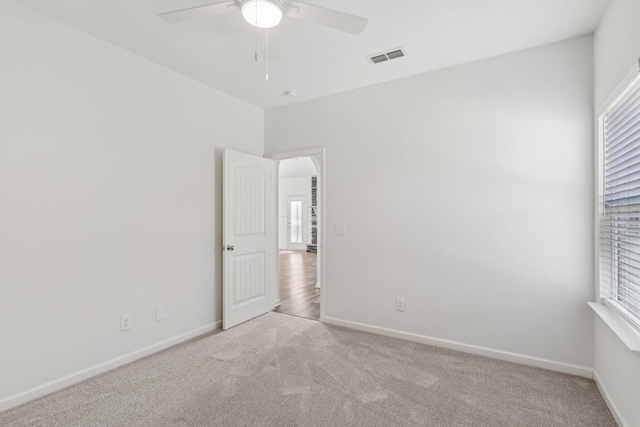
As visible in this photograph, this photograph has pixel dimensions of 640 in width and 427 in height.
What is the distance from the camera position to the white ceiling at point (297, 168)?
9.41m

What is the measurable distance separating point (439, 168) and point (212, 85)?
8.21 ft

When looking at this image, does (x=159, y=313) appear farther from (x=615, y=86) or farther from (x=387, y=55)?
(x=615, y=86)

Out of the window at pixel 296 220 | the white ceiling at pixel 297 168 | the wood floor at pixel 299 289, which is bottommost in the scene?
the wood floor at pixel 299 289

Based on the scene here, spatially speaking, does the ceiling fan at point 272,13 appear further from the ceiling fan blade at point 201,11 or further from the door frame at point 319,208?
the door frame at point 319,208

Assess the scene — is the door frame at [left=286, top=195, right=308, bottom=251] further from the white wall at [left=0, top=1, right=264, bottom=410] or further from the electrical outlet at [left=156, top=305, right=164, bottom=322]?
the electrical outlet at [left=156, top=305, right=164, bottom=322]

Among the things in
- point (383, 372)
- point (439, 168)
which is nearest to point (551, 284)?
point (439, 168)

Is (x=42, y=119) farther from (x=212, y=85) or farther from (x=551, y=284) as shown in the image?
(x=551, y=284)

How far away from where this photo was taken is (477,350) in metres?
2.75

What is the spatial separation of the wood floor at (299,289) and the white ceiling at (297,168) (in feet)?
9.64

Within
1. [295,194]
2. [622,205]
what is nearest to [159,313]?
[622,205]

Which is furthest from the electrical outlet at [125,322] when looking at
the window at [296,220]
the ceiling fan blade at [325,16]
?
the window at [296,220]

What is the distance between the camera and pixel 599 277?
2244 mm

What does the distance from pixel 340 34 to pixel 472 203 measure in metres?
1.81

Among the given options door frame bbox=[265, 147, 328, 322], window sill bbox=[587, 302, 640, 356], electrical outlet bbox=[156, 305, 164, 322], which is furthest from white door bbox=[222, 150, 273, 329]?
window sill bbox=[587, 302, 640, 356]
